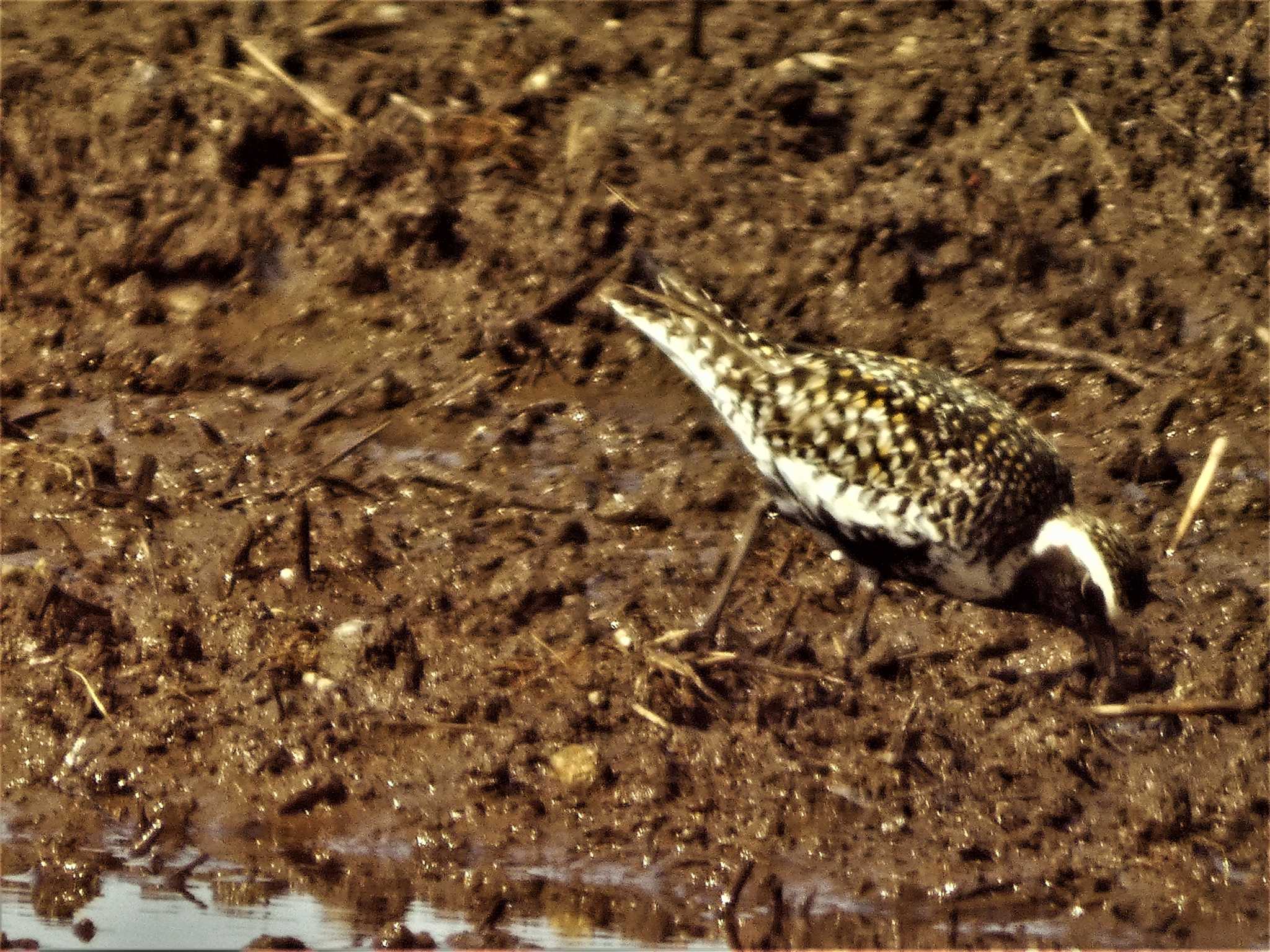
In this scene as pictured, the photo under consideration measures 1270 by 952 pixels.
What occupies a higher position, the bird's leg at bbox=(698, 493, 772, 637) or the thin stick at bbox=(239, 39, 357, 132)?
the thin stick at bbox=(239, 39, 357, 132)

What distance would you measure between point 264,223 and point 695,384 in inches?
79.4

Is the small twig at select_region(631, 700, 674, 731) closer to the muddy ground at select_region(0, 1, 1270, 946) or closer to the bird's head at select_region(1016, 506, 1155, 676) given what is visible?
the muddy ground at select_region(0, 1, 1270, 946)

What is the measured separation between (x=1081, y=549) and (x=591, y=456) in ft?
6.61

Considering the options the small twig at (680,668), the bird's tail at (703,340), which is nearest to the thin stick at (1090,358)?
the bird's tail at (703,340)

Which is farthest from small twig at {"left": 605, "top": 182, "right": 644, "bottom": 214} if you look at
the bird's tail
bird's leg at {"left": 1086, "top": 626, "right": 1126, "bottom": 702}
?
bird's leg at {"left": 1086, "top": 626, "right": 1126, "bottom": 702}

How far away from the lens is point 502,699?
590cm

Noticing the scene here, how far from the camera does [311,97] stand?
24.2 ft

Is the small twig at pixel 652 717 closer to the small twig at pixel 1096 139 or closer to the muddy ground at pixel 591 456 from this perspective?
the muddy ground at pixel 591 456

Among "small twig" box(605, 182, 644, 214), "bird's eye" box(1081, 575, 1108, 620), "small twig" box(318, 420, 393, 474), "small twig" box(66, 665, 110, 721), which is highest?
"small twig" box(605, 182, 644, 214)

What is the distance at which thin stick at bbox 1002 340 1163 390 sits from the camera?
693cm

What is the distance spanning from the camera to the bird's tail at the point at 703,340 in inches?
250

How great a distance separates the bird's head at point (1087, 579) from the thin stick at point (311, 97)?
355 cm

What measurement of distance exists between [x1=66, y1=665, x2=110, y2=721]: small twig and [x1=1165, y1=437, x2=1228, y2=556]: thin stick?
401 centimetres

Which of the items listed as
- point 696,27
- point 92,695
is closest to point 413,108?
point 696,27
